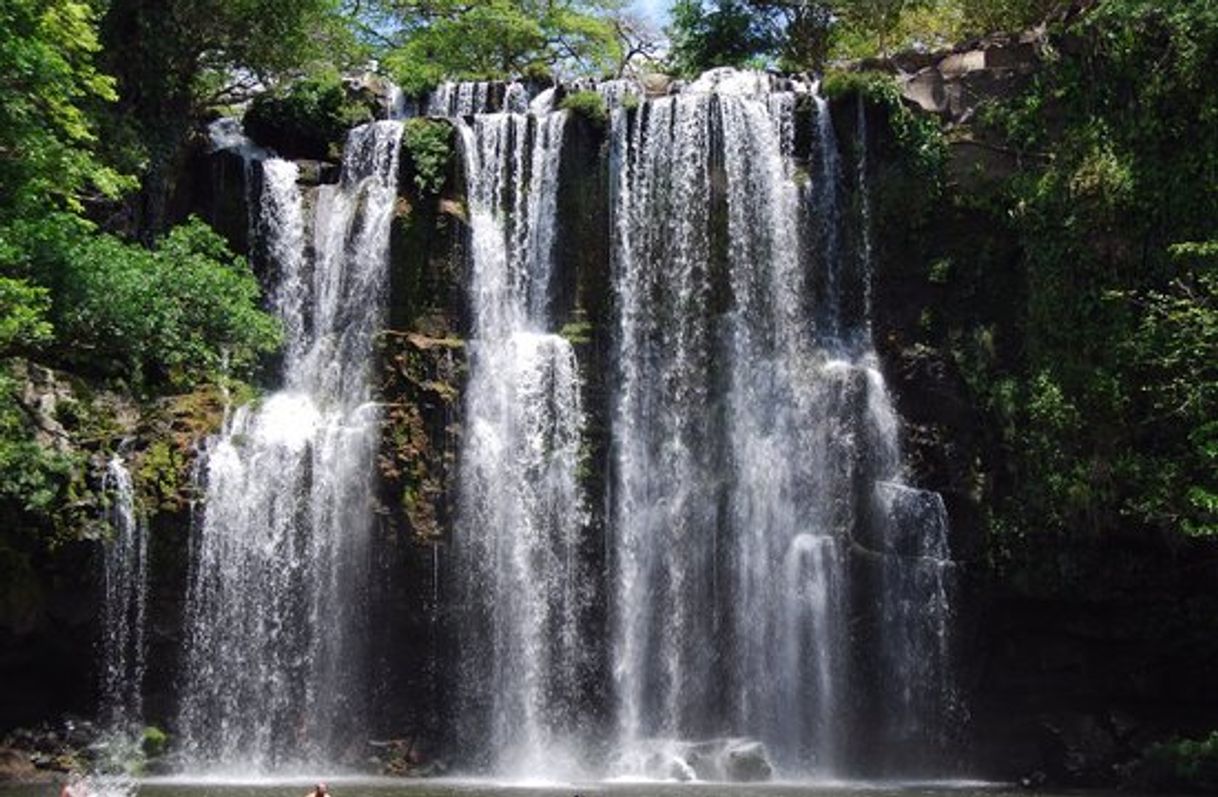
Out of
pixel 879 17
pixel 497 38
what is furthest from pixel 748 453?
pixel 497 38

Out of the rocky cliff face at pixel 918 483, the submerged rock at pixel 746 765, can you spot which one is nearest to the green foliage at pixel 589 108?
the rocky cliff face at pixel 918 483

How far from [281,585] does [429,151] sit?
1012cm

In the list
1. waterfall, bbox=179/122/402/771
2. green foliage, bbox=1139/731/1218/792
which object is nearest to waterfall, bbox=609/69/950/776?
green foliage, bbox=1139/731/1218/792

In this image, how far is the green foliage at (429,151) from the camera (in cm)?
2914

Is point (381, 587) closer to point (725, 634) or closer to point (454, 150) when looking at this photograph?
point (725, 634)

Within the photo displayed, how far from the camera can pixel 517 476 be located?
85.5 ft

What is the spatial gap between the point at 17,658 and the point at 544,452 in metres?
10.2

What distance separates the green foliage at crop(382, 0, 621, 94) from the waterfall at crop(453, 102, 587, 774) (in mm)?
12224

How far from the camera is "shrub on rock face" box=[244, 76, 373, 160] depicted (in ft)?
102

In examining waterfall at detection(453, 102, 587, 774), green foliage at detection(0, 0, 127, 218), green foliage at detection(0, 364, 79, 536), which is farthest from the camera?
waterfall at detection(453, 102, 587, 774)

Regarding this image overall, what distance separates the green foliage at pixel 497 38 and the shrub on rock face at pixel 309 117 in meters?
8.85

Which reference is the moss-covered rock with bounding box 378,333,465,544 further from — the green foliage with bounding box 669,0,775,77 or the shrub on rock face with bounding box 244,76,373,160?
the green foliage with bounding box 669,0,775,77

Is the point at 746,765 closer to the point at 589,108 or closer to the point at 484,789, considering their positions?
the point at 484,789

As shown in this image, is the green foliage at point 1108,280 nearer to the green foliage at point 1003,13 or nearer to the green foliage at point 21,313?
the green foliage at point 1003,13
